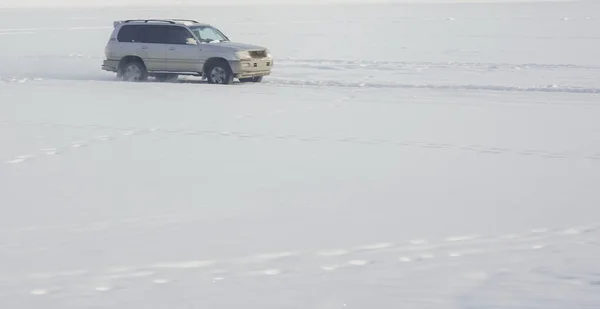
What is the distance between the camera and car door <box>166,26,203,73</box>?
900 inches

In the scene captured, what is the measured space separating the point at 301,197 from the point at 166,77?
15033 mm

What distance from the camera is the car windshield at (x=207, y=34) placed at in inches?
926

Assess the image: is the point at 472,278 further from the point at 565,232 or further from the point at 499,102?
the point at 499,102

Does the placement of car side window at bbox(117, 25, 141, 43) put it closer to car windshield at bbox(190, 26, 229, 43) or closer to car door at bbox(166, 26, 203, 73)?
car door at bbox(166, 26, 203, 73)

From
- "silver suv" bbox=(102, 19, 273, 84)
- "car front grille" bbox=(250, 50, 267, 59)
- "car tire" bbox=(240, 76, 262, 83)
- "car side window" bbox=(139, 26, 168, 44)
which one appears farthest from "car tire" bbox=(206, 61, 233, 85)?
"car side window" bbox=(139, 26, 168, 44)

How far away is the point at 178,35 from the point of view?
23.4 m

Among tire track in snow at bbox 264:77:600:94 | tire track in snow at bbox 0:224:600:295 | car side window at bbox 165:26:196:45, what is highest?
car side window at bbox 165:26:196:45

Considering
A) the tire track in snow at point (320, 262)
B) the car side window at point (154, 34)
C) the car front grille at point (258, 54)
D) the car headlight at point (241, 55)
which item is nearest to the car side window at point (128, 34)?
the car side window at point (154, 34)

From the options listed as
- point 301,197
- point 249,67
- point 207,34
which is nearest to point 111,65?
point 207,34

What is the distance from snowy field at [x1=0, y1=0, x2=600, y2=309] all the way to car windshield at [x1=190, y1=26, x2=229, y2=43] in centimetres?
228

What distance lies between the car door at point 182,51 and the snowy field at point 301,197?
142 centimetres

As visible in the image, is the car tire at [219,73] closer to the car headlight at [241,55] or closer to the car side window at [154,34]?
the car headlight at [241,55]

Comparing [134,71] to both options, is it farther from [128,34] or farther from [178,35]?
[178,35]

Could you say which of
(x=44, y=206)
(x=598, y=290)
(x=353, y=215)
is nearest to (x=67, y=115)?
(x=44, y=206)
